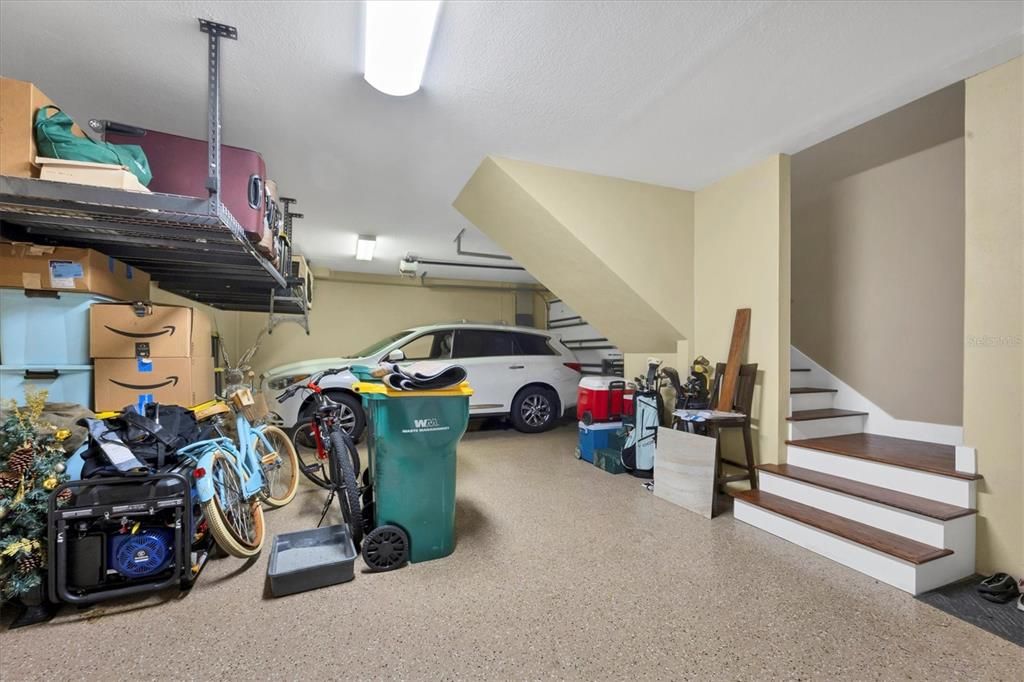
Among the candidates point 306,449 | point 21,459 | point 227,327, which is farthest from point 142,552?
point 227,327

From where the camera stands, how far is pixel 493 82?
2051mm

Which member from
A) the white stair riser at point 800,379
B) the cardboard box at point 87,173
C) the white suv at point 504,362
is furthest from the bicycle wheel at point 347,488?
the white stair riser at point 800,379

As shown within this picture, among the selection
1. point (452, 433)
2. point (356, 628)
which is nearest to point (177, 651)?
point (356, 628)

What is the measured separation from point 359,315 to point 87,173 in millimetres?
5554

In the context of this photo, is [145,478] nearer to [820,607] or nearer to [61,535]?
[61,535]

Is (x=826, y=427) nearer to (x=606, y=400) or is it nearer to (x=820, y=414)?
(x=820, y=414)

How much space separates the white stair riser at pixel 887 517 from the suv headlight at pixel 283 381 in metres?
4.28

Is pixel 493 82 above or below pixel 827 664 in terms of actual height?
above

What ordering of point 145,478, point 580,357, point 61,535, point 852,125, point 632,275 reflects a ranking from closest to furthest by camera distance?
point 61,535, point 145,478, point 852,125, point 632,275, point 580,357

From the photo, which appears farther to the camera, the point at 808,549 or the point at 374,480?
the point at 808,549

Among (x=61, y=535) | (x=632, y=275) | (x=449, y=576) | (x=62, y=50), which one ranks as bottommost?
(x=449, y=576)

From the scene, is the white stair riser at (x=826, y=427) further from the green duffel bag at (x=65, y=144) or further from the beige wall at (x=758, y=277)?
the green duffel bag at (x=65, y=144)

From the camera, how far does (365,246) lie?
4.99m

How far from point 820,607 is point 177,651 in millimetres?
2466
